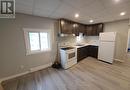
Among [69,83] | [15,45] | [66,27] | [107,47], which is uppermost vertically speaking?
[66,27]

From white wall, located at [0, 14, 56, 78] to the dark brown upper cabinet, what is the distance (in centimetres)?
112

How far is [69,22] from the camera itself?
4.05m

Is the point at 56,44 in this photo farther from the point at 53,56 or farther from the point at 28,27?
the point at 28,27

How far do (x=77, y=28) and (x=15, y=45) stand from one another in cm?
355

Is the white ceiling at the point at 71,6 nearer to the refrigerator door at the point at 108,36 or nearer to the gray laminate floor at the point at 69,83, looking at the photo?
the refrigerator door at the point at 108,36

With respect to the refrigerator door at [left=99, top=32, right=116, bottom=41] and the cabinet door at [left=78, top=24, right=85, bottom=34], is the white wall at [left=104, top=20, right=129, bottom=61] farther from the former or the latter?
the cabinet door at [left=78, top=24, right=85, bottom=34]

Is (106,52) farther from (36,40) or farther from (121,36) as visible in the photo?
(36,40)

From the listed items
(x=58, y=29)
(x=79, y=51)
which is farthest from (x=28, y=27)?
(x=79, y=51)

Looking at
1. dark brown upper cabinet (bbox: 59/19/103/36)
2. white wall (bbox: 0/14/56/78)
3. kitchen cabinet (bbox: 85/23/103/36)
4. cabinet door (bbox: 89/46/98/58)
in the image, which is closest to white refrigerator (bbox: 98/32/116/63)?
cabinet door (bbox: 89/46/98/58)

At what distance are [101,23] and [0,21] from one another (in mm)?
5258

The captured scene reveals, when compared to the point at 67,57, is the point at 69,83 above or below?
below

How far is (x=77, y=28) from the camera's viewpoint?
468 centimetres

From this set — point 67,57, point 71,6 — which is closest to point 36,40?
point 67,57

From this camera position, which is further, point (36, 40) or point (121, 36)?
point (121, 36)
